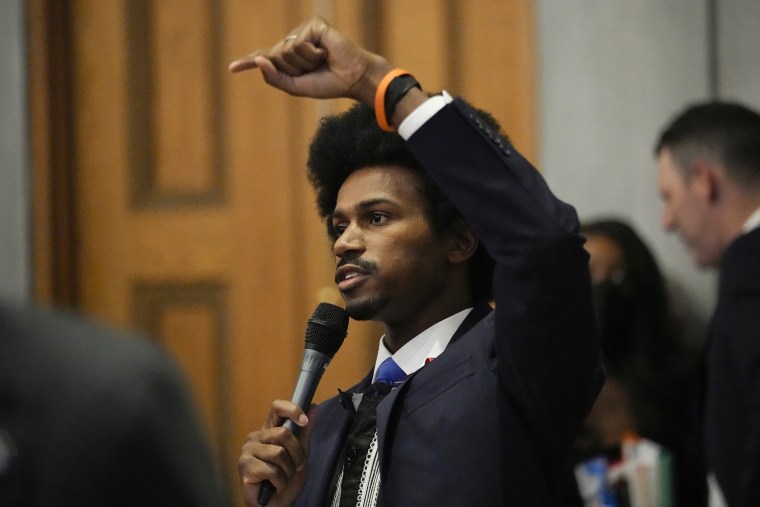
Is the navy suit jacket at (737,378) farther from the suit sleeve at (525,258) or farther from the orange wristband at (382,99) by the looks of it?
the orange wristband at (382,99)

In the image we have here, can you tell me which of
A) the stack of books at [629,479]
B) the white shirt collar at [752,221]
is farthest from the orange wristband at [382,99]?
the stack of books at [629,479]

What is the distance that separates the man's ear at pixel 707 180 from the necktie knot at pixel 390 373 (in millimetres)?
1188

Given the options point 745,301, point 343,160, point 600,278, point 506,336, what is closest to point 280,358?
point 600,278

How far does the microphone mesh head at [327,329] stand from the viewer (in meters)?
1.71

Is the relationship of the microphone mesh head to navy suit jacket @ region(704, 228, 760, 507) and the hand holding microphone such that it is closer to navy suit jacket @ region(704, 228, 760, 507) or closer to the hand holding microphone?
the hand holding microphone

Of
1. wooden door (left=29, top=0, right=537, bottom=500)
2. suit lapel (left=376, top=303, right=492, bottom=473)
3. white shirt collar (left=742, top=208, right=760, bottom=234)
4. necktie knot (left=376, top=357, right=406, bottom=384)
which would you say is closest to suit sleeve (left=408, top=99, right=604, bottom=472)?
suit lapel (left=376, top=303, right=492, bottom=473)

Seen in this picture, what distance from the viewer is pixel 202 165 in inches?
139

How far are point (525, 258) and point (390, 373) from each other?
1.49 feet

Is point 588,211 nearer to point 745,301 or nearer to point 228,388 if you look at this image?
point 745,301

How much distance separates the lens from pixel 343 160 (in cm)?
212

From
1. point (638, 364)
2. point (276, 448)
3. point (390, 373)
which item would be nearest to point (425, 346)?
point (390, 373)

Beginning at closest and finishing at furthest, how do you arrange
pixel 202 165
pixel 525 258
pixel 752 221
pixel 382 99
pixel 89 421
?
pixel 89 421, pixel 525 258, pixel 382 99, pixel 752 221, pixel 202 165

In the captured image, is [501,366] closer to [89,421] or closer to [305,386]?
[305,386]

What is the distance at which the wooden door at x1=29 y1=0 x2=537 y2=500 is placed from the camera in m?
3.36
